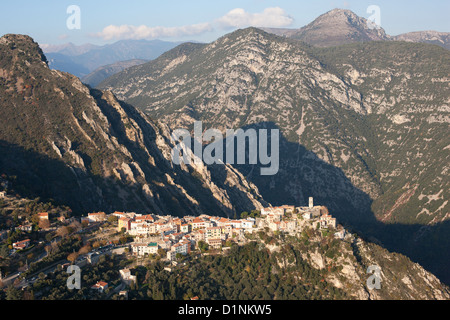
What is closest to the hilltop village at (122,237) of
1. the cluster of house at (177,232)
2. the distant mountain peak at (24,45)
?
the cluster of house at (177,232)

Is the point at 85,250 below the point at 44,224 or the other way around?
below

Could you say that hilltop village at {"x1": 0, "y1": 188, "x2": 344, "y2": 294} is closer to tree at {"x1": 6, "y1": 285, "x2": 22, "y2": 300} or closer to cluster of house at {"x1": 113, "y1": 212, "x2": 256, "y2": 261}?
cluster of house at {"x1": 113, "y1": 212, "x2": 256, "y2": 261}

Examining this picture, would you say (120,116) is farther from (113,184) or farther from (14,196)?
(14,196)

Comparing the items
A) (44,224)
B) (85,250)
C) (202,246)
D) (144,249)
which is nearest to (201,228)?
(202,246)

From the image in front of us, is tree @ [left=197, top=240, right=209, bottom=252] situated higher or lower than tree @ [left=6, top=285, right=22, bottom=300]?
lower

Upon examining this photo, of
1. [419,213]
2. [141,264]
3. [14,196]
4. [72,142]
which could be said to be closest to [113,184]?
[72,142]

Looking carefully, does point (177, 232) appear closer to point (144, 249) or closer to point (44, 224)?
point (144, 249)

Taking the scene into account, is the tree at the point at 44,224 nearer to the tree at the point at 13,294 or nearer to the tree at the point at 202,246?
the tree at the point at 13,294

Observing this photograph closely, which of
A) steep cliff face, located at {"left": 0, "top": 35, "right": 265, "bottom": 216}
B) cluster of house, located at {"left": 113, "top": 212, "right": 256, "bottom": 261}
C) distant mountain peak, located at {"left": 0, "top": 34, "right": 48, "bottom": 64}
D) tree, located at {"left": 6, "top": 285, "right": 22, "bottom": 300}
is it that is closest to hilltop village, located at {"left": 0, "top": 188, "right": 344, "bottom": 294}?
cluster of house, located at {"left": 113, "top": 212, "right": 256, "bottom": 261}

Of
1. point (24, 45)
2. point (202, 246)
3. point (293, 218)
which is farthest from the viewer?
point (24, 45)
